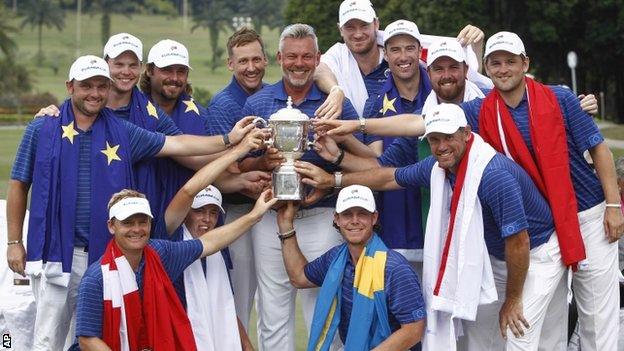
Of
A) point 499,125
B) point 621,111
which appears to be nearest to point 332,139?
point 499,125

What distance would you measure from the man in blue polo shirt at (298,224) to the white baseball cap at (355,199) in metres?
0.62

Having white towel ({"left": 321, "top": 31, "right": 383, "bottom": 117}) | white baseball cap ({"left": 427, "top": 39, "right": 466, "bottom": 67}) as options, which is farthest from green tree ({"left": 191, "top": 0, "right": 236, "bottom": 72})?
white baseball cap ({"left": 427, "top": 39, "right": 466, "bottom": 67})

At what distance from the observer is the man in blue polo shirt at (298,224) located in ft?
25.9

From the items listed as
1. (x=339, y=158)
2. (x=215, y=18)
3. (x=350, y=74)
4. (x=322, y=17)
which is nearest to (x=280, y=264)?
(x=339, y=158)

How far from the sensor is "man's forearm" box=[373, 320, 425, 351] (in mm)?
7289

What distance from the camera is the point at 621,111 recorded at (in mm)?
57156

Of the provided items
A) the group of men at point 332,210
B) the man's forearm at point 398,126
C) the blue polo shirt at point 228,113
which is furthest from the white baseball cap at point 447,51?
the blue polo shirt at point 228,113

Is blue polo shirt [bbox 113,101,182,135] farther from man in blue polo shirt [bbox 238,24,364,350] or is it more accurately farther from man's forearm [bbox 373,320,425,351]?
man's forearm [bbox 373,320,425,351]

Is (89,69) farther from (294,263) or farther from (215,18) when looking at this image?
(215,18)

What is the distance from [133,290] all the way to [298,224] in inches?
54.4

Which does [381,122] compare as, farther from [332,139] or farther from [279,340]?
[279,340]

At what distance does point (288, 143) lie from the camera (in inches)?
299

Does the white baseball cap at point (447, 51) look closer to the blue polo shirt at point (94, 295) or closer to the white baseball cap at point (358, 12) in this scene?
the white baseball cap at point (358, 12)

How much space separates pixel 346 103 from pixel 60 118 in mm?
1837
